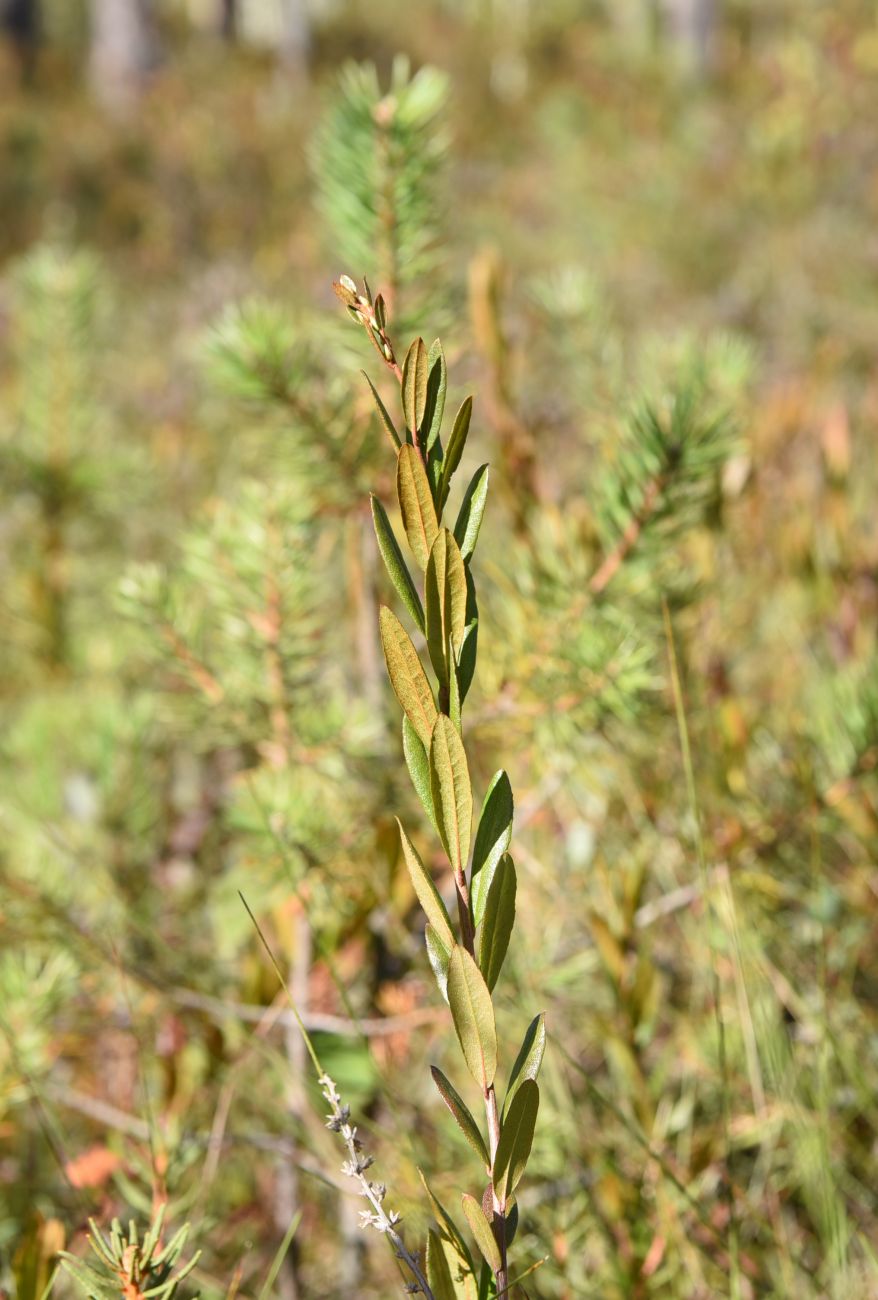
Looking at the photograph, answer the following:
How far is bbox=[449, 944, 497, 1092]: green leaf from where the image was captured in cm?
41

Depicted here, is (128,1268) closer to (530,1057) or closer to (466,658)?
(530,1057)

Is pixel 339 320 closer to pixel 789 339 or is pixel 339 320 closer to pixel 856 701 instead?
pixel 856 701

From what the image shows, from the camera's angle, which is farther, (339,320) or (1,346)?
(1,346)

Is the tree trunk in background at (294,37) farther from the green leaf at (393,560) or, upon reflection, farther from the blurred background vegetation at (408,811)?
the green leaf at (393,560)

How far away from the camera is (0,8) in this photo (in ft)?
33.8

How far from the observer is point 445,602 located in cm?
42

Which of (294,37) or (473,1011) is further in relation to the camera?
(294,37)

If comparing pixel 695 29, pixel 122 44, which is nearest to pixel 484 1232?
pixel 122 44

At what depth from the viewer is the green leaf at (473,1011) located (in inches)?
16.2

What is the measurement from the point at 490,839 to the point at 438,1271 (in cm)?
18

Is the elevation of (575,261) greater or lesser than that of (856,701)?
greater

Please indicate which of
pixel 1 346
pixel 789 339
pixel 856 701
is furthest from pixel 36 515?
pixel 789 339

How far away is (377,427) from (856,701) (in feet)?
1.65

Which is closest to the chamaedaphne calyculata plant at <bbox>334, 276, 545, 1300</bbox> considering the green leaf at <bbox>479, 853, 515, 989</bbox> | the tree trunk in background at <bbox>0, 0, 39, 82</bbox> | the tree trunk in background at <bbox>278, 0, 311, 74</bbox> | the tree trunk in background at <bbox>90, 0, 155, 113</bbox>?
the green leaf at <bbox>479, 853, 515, 989</bbox>
